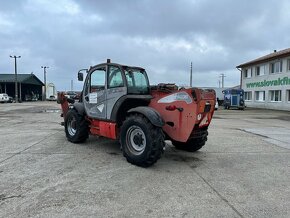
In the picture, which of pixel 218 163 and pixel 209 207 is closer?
pixel 209 207

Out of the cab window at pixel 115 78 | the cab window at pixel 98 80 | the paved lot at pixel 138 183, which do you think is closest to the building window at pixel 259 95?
the paved lot at pixel 138 183

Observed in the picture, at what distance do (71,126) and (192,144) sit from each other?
380 centimetres

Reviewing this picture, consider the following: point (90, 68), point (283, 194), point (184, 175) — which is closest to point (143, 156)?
point (184, 175)

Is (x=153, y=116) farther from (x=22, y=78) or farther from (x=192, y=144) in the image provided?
(x=22, y=78)

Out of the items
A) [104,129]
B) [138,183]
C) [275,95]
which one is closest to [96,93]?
[104,129]

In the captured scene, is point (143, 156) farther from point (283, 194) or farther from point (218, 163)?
point (283, 194)

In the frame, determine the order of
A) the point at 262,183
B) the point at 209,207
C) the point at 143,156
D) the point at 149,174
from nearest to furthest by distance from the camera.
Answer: the point at 209,207, the point at 262,183, the point at 149,174, the point at 143,156

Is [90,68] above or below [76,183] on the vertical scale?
above

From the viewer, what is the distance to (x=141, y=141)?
6.74 meters

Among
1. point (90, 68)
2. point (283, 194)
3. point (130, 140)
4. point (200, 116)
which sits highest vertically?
point (90, 68)

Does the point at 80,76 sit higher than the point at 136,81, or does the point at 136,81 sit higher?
the point at 80,76

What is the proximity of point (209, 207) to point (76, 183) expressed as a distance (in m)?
2.37

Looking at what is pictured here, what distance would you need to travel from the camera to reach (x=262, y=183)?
5660 millimetres

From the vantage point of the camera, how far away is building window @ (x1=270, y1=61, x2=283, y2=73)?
3444 cm
